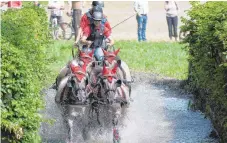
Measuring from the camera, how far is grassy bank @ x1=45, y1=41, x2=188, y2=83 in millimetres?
23322

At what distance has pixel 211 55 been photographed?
1371 cm

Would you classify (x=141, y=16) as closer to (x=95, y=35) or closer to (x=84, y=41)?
(x=95, y=35)

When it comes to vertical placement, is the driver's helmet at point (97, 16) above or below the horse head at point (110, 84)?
above

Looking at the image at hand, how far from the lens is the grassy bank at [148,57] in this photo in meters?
23.3

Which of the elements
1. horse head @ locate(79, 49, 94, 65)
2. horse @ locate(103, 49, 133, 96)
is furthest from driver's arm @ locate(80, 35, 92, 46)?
horse head @ locate(79, 49, 94, 65)

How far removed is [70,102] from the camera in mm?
13156

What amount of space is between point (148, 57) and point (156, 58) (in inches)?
13.0

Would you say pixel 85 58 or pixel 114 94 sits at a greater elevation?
pixel 85 58

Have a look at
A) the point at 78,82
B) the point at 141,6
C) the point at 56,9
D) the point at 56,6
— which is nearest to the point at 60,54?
the point at 141,6

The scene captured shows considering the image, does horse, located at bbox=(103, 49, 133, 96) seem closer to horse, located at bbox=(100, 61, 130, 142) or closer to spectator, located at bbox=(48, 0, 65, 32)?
horse, located at bbox=(100, 61, 130, 142)

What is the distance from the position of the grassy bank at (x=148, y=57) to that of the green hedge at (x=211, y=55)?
490 centimetres

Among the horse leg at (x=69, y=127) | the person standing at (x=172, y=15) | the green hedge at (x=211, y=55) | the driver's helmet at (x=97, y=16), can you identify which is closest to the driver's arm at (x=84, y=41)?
the driver's helmet at (x=97, y=16)

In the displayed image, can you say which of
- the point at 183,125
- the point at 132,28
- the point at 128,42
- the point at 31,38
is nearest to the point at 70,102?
the point at 31,38

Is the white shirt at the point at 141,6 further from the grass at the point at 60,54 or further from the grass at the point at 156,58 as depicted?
the grass at the point at 60,54
